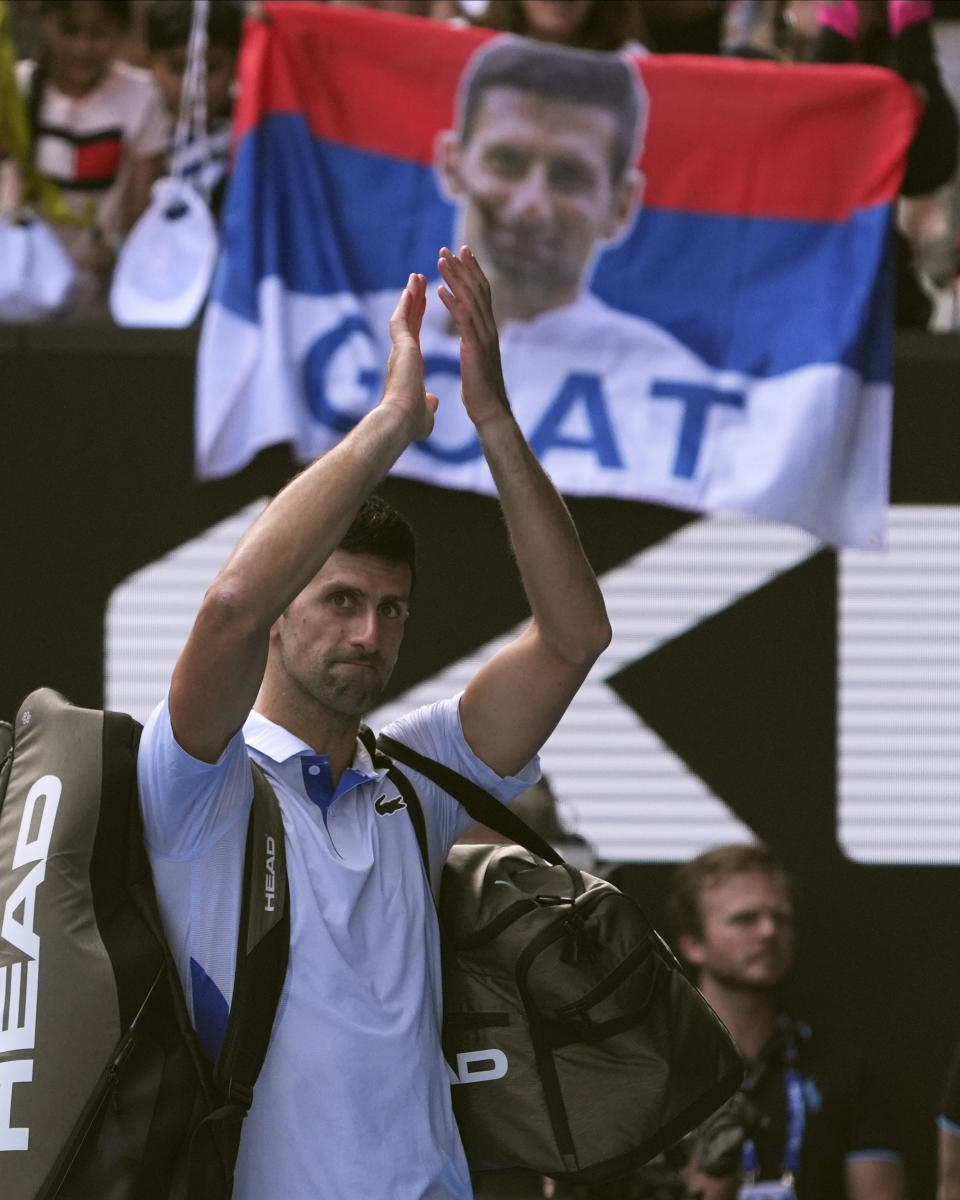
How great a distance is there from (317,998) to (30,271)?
323 cm

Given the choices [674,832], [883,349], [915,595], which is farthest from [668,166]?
[674,832]

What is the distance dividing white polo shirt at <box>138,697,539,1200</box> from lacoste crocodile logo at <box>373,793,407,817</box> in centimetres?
11

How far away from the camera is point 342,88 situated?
522cm

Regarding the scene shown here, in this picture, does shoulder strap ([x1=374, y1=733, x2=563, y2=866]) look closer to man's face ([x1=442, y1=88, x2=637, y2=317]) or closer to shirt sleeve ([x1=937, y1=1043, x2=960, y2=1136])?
shirt sleeve ([x1=937, y1=1043, x2=960, y2=1136])

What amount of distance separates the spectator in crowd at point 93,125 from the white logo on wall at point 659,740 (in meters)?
1.09

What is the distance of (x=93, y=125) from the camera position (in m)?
5.50

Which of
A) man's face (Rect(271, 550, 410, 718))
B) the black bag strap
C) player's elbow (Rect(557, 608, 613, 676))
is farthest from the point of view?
player's elbow (Rect(557, 608, 613, 676))

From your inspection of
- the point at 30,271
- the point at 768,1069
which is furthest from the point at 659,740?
the point at 30,271

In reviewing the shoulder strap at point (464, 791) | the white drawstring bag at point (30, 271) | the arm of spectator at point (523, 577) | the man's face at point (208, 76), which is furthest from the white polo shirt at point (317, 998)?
the man's face at point (208, 76)

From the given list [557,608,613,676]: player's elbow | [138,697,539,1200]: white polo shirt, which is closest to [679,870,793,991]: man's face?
[557,608,613,676]: player's elbow

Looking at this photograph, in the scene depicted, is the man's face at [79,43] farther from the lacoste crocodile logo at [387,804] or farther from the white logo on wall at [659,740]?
the lacoste crocodile logo at [387,804]

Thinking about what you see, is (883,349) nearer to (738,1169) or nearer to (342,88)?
(342,88)

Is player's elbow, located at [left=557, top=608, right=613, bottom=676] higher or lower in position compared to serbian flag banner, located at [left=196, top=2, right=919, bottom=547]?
lower

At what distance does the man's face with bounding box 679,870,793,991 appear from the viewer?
472cm
